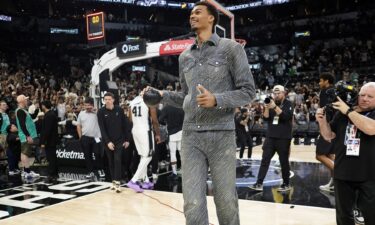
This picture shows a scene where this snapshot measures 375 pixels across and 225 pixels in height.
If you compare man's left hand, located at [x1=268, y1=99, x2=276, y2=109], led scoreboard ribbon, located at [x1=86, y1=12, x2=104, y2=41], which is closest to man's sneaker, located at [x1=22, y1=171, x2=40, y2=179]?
led scoreboard ribbon, located at [x1=86, y1=12, x2=104, y2=41]

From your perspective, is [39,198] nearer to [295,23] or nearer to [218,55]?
[218,55]

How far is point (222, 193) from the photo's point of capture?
247cm

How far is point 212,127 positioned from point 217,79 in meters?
0.30

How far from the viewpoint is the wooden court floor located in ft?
15.1

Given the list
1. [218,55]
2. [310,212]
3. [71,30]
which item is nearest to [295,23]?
[71,30]

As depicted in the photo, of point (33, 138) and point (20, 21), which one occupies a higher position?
point (20, 21)

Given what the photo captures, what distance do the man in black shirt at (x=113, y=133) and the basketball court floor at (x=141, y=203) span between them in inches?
15.7

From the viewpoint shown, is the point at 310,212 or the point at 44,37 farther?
the point at 44,37

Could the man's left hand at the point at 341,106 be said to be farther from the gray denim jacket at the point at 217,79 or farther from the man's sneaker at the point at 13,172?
the man's sneaker at the point at 13,172

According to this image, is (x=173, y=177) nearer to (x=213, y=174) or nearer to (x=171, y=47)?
(x=171, y=47)

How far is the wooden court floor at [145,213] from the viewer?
4.61 meters

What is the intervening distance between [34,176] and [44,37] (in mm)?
19819

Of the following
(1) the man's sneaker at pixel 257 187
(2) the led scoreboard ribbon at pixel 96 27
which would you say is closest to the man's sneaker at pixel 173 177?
(1) the man's sneaker at pixel 257 187

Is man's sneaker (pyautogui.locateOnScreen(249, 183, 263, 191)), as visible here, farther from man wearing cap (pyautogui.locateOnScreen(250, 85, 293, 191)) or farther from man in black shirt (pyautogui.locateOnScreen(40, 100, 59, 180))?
man in black shirt (pyautogui.locateOnScreen(40, 100, 59, 180))
